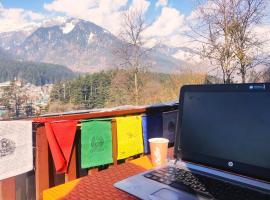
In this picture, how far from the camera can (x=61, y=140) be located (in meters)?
2.02

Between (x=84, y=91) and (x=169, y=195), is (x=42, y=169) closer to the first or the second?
(x=169, y=195)

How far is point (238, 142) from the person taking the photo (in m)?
1.08

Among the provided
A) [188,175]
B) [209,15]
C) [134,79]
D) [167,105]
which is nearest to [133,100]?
[134,79]

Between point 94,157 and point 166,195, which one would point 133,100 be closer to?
point 94,157

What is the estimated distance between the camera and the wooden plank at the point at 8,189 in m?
1.95

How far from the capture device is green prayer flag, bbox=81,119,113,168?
2.20 meters

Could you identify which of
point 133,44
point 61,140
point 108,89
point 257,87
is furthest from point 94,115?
point 108,89

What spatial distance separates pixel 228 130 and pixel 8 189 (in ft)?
4.96

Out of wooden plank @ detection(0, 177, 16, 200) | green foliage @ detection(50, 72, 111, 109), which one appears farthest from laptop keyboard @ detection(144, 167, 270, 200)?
green foliage @ detection(50, 72, 111, 109)

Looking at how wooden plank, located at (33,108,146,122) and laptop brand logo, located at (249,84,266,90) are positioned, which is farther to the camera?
wooden plank, located at (33,108,146,122)

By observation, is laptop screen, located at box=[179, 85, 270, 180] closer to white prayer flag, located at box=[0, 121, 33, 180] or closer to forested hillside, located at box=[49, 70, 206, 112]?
white prayer flag, located at box=[0, 121, 33, 180]

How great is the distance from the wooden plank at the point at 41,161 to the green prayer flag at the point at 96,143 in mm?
285

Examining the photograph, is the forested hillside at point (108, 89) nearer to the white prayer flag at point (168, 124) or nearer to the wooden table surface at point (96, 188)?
the white prayer flag at point (168, 124)

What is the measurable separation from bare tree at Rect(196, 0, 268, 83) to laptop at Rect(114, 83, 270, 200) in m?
6.71
